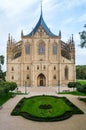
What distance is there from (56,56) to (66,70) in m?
5.02

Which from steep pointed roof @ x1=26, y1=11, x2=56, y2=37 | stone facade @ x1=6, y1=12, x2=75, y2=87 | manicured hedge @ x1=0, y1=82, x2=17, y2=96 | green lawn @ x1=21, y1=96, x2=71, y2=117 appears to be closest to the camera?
green lawn @ x1=21, y1=96, x2=71, y2=117

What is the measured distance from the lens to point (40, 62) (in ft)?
219

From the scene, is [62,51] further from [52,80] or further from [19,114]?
[19,114]

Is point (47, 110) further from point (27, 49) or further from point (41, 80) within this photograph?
point (27, 49)

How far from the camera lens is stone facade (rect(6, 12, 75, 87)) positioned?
219 ft

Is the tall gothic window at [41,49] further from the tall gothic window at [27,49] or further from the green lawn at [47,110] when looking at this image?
the green lawn at [47,110]

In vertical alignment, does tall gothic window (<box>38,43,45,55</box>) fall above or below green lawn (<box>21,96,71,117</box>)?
above

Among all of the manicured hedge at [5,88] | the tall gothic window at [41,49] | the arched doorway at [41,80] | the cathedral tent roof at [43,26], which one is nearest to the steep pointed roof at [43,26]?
the cathedral tent roof at [43,26]

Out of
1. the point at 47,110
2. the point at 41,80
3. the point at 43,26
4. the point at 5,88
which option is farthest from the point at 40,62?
the point at 47,110

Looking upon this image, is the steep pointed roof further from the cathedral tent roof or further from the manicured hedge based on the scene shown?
the manicured hedge

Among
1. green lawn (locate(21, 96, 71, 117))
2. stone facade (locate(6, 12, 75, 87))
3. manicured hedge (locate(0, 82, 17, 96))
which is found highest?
stone facade (locate(6, 12, 75, 87))

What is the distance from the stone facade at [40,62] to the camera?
66.8 meters

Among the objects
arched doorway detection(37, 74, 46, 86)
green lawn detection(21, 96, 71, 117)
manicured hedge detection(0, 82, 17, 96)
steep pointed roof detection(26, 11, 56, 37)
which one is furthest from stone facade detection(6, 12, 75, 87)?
green lawn detection(21, 96, 71, 117)

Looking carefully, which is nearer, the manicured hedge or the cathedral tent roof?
the manicured hedge
